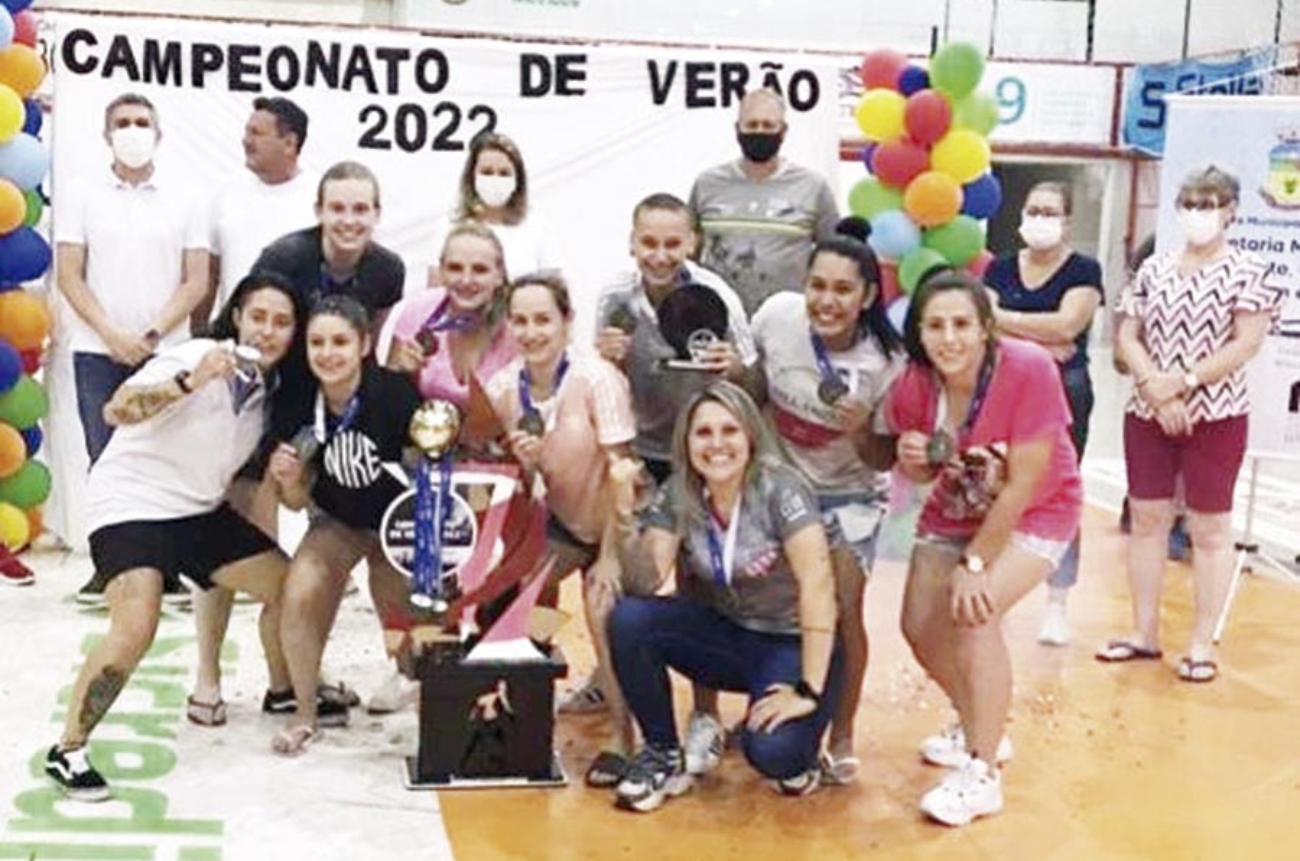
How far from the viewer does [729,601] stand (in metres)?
3.66

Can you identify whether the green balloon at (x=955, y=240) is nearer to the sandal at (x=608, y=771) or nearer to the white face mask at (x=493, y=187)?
the white face mask at (x=493, y=187)

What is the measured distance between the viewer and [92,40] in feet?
18.1

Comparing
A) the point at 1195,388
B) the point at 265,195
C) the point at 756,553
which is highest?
the point at 265,195

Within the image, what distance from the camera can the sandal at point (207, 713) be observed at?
4047 millimetres

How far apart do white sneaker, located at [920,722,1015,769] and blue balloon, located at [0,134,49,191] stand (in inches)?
127

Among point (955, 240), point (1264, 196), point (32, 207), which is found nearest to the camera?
point (32, 207)

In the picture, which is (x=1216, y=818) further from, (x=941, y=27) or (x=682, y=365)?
(x=941, y=27)

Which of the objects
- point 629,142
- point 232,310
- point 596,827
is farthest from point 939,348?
point 629,142

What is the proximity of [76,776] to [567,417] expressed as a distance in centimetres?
128

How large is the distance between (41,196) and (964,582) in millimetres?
3549

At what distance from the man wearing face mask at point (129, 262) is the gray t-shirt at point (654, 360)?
1.66 meters

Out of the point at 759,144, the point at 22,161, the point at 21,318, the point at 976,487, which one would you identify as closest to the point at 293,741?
the point at 976,487

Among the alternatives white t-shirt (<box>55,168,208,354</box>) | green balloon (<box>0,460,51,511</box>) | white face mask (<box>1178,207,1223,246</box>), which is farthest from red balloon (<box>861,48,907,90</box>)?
green balloon (<box>0,460,51,511</box>)

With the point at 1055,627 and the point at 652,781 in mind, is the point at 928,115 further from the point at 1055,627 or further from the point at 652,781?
the point at 652,781
